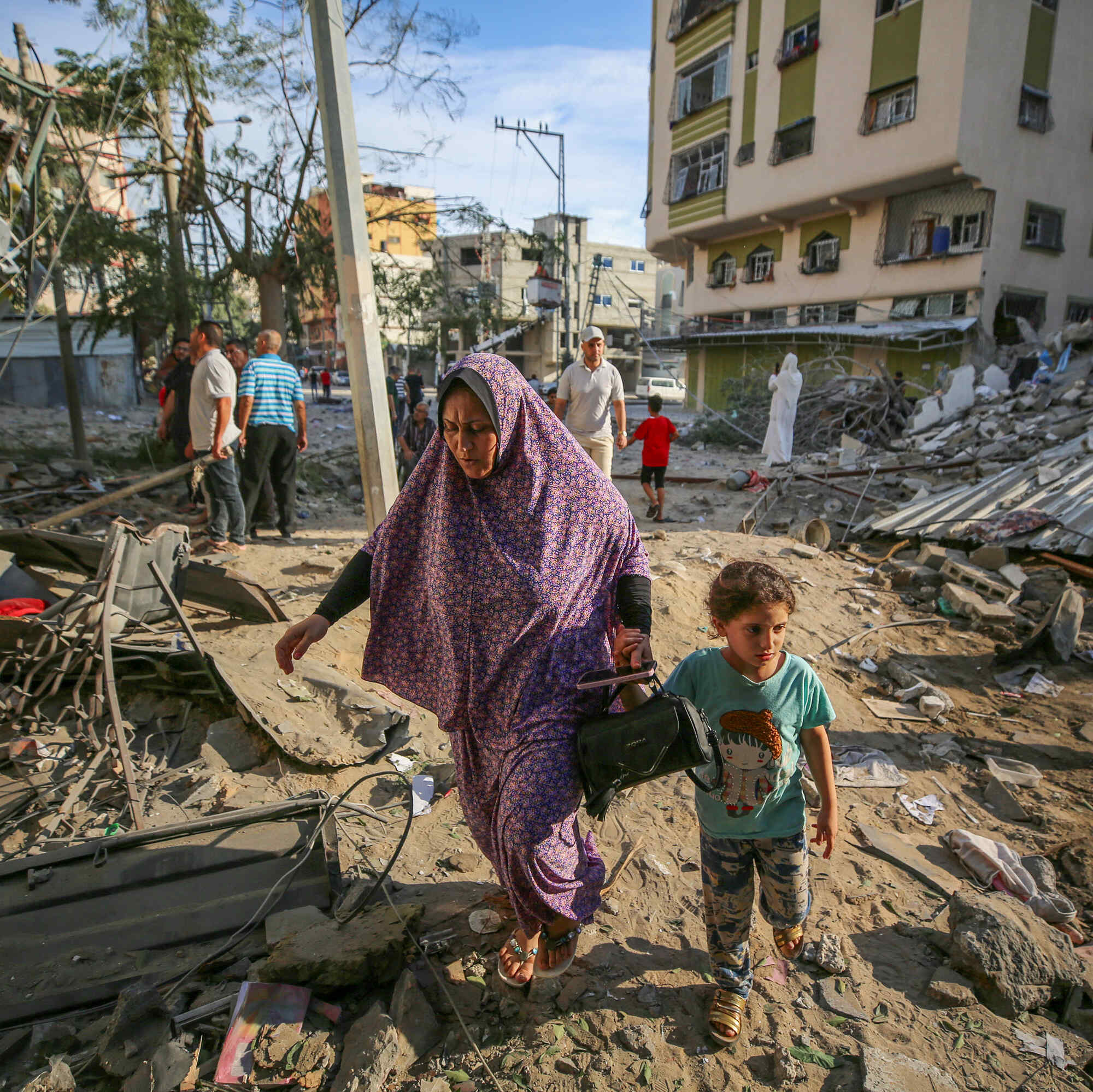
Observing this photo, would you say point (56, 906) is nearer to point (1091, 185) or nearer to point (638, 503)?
point (638, 503)

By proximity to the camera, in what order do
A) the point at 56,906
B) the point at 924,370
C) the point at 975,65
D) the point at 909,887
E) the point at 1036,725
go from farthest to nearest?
the point at 924,370 < the point at 975,65 < the point at 1036,725 < the point at 909,887 < the point at 56,906

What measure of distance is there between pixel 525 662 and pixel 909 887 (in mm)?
1793

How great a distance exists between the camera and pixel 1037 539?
6.01 meters

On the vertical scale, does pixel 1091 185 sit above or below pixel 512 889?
above

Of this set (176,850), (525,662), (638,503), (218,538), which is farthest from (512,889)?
(638,503)

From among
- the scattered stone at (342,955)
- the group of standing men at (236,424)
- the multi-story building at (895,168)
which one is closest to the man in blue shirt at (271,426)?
the group of standing men at (236,424)

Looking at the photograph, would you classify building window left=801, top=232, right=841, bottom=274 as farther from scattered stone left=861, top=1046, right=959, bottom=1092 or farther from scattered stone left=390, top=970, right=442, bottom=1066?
scattered stone left=390, top=970, right=442, bottom=1066

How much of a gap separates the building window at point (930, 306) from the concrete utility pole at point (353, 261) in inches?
572

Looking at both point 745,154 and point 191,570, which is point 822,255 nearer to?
point 745,154

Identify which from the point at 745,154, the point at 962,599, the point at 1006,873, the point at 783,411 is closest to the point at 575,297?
the point at 745,154

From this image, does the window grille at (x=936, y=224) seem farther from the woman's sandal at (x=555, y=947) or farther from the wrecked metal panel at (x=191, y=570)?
the woman's sandal at (x=555, y=947)

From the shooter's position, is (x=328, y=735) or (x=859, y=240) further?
(x=859, y=240)

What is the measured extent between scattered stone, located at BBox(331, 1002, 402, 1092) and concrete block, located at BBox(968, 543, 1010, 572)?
5.86 m

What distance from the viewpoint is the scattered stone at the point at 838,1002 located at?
1.98m
